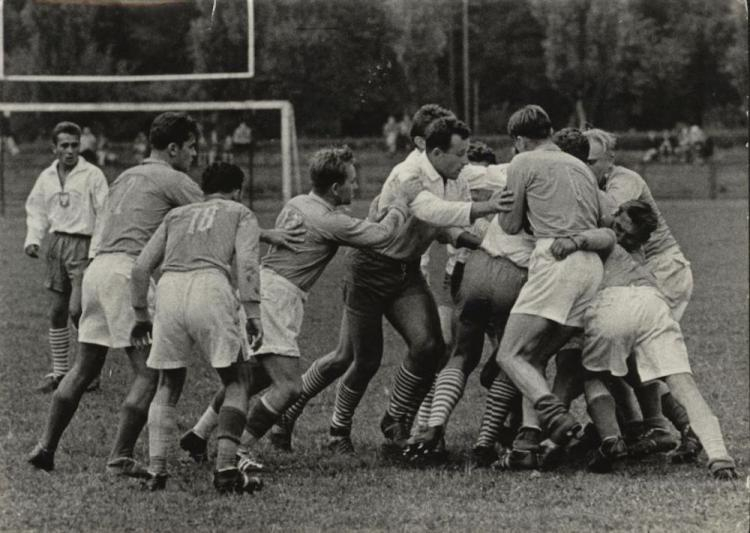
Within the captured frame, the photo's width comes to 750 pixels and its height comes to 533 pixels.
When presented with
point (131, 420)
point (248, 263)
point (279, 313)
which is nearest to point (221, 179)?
point (248, 263)

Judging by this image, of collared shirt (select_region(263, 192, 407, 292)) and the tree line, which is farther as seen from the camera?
the tree line

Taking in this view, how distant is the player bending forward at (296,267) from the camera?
7.47 metres

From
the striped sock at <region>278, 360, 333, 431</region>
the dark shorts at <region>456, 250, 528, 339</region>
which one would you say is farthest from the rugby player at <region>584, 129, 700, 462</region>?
the striped sock at <region>278, 360, 333, 431</region>

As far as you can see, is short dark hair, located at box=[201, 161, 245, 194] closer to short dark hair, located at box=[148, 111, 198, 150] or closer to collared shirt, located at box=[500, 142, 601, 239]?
short dark hair, located at box=[148, 111, 198, 150]

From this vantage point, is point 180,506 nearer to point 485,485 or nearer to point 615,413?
point 485,485

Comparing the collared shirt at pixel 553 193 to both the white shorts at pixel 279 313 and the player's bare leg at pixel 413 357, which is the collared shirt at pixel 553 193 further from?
the white shorts at pixel 279 313

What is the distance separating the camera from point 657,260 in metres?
8.63

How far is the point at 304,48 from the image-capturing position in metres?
33.3

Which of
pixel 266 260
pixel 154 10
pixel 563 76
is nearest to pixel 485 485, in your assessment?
pixel 266 260

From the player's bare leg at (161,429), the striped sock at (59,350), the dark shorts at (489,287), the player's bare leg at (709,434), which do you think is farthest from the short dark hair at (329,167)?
the striped sock at (59,350)

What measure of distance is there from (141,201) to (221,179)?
0.56 meters

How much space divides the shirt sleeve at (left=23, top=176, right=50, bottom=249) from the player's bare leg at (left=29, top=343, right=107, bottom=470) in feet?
12.8

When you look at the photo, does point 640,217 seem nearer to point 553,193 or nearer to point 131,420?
point 553,193

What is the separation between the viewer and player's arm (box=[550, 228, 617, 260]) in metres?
7.37
